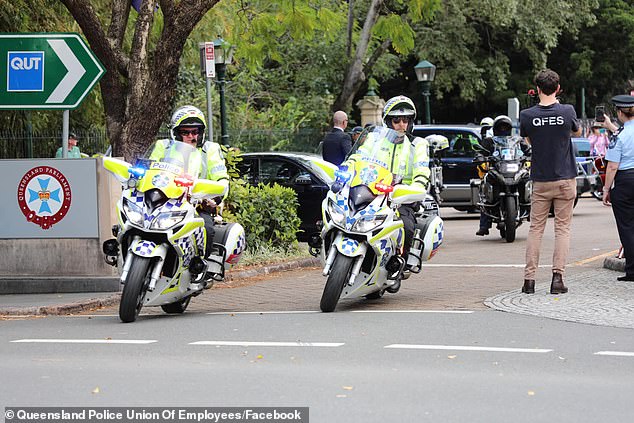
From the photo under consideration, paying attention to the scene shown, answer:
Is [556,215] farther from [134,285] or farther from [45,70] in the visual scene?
[45,70]

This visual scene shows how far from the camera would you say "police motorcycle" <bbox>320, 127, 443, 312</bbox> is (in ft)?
33.8

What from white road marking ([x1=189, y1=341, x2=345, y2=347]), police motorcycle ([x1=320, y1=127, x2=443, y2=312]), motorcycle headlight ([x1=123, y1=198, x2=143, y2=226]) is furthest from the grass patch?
white road marking ([x1=189, y1=341, x2=345, y2=347])

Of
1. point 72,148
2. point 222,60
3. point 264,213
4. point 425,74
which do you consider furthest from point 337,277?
point 425,74

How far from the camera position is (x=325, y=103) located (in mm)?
37375

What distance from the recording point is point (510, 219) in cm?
1842

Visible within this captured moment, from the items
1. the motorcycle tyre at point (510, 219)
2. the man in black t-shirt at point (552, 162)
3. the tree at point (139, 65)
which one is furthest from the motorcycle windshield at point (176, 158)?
the motorcycle tyre at point (510, 219)

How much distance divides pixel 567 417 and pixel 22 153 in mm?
16675

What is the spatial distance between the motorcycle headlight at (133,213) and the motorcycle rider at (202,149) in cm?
75

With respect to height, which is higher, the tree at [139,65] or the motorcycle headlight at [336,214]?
the tree at [139,65]

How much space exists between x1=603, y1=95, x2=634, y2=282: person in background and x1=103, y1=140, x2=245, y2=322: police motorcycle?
13.3 ft

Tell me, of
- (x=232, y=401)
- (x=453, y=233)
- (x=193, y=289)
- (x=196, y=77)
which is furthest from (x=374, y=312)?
(x=196, y=77)

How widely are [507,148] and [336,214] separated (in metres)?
9.13

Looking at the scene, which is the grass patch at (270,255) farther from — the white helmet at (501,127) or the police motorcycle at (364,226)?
the police motorcycle at (364,226)

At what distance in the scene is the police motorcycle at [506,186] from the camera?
18500 mm
